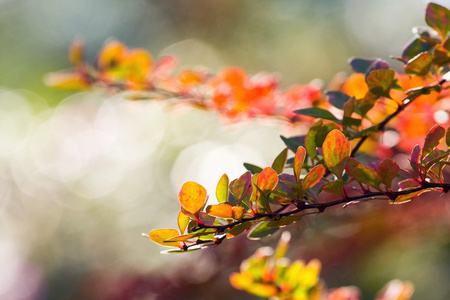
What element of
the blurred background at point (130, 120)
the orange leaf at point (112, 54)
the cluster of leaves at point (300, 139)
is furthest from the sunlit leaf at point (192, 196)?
the blurred background at point (130, 120)

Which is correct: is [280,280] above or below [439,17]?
below

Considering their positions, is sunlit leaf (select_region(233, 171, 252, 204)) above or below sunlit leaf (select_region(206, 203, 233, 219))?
above

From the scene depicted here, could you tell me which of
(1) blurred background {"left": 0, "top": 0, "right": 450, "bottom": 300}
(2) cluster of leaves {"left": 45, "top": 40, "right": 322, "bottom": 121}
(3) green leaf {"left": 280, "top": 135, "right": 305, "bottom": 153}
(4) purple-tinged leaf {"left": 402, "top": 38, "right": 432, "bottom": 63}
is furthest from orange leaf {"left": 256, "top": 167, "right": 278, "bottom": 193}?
(1) blurred background {"left": 0, "top": 0, "right": 450, "bottom": 300}

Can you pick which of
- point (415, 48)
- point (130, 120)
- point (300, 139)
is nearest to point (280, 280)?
point (300, 139)

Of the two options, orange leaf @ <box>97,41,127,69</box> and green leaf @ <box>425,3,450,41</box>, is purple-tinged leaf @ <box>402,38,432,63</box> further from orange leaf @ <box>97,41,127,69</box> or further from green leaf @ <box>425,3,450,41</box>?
orange leaf @ <box>97,41,127,69</box>

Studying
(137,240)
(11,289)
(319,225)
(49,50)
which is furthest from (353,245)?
(49,50)

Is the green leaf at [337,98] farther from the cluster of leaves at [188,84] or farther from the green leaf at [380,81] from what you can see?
the cluster of leaves at [188,84]

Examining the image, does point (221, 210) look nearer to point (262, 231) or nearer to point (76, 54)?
point (262, 231)
